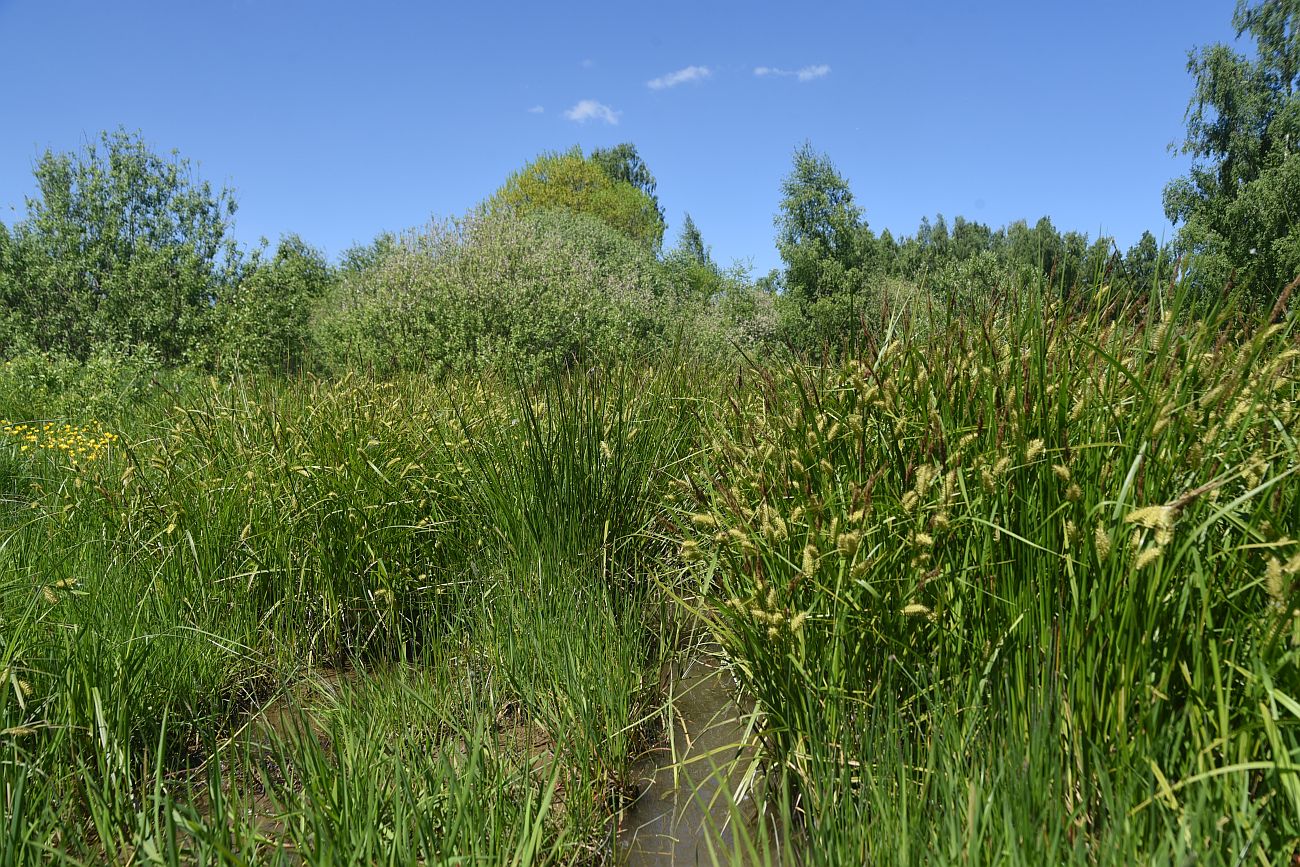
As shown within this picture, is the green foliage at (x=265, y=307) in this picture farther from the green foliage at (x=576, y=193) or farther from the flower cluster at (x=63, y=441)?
the green foliage at (x=576, y=193)

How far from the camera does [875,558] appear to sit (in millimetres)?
2172

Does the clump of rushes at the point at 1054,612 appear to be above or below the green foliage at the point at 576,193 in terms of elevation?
below

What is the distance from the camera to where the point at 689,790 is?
8.68 ft

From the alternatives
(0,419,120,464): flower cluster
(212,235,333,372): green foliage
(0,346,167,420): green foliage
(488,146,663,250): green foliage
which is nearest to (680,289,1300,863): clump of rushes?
(0,419,120,464): flower cluster

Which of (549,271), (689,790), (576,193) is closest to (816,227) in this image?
(576,193)

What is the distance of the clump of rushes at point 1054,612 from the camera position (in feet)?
4.77

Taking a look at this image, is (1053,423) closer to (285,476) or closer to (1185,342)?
(1185,342)

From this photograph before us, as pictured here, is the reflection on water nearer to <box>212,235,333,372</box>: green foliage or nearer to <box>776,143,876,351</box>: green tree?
<box>212,235,333,372</box>: green foliage

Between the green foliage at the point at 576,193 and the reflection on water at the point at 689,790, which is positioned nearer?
the reflection on water at the point at 689,790

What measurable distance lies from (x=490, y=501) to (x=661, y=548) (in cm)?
91

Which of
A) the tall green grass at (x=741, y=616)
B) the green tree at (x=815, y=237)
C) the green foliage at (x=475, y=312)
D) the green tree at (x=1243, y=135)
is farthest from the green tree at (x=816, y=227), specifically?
the tall green grass at (x=741, y=616)

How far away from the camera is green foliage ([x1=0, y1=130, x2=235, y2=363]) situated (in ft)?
57.5

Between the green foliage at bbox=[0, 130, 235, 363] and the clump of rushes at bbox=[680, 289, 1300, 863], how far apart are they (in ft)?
62.0

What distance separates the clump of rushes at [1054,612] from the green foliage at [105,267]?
18.9 metres
